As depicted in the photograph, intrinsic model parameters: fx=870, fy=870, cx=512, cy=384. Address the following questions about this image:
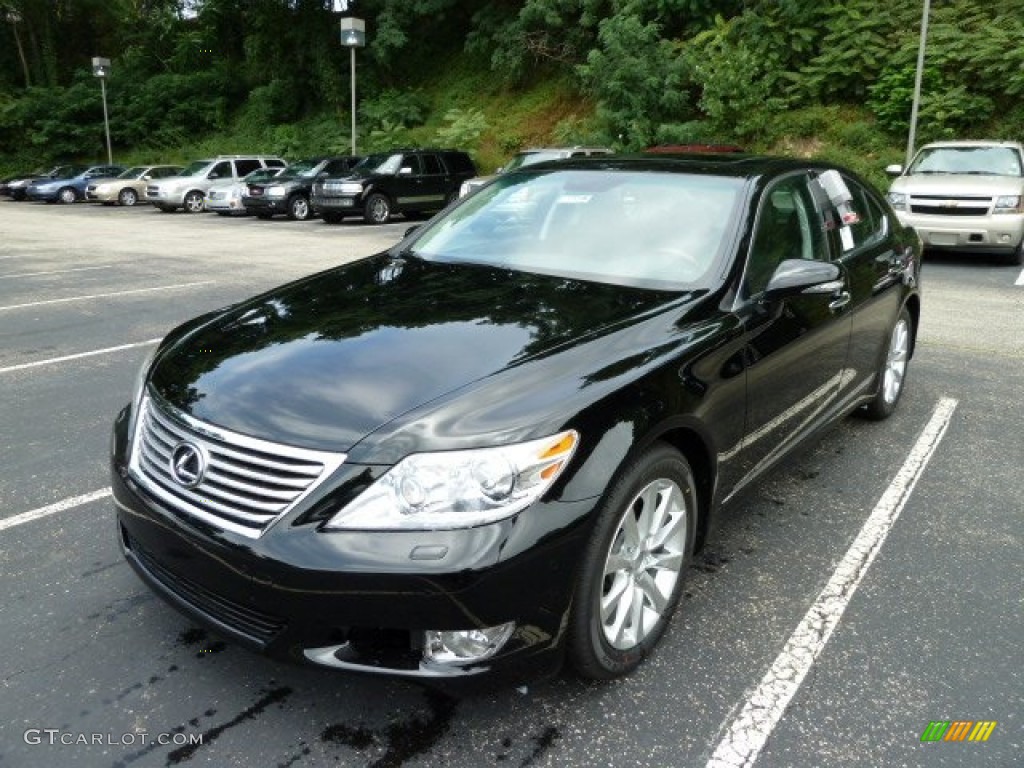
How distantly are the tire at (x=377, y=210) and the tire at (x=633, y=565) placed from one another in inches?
693

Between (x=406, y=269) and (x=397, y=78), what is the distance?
31689 millimetres

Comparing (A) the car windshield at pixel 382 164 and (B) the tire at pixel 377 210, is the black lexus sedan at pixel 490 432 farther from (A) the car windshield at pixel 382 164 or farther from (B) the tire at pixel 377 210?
(A) the car windshield at pixel 382 164

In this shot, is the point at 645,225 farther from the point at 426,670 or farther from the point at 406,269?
the point at 426,670

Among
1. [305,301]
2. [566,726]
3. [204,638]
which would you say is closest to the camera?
[566,726]

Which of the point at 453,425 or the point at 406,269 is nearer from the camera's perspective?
the point at 453,425

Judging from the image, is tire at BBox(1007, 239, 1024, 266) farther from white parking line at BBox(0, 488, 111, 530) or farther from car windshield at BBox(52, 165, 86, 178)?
car windshield at BBox(52, 165, 86, 178)

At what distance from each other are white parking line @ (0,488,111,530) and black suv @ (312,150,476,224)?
52.5ft

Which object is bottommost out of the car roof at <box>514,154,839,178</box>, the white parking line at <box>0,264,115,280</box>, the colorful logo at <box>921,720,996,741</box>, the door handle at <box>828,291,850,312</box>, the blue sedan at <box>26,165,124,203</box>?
the blue sedan at <box>26,165,124,203</box>

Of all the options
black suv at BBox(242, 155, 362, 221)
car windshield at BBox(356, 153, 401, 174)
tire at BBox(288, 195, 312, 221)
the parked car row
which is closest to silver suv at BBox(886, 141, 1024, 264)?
the parked car row

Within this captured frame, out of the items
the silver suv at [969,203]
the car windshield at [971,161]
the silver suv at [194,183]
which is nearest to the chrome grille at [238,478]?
the silver suv at [969,203]

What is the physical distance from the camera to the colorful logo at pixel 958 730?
2.46 m

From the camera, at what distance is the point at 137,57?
140ft

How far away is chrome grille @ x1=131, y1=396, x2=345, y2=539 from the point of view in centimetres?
227

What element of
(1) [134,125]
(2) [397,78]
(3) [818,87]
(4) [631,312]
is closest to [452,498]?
(4) [631,312]
